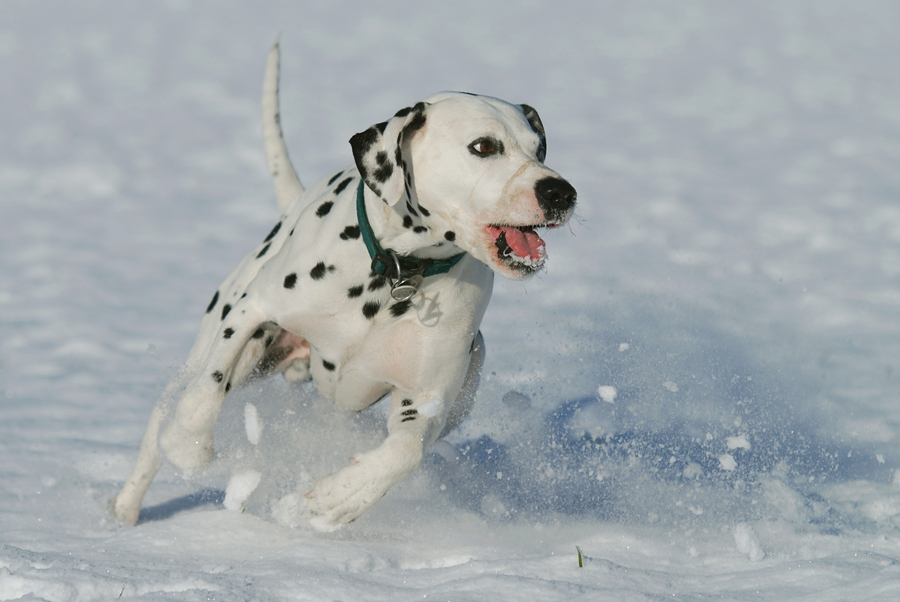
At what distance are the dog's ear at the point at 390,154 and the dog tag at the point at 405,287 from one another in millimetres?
373

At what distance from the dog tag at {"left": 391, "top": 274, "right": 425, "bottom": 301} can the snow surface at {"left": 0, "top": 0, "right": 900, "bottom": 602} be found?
0.92 meters

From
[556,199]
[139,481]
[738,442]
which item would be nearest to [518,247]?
[556,199]

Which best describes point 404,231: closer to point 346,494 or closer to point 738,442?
point 346,494

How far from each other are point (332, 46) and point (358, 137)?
1166 cm

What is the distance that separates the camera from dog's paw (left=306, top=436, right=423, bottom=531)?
11.1 ft

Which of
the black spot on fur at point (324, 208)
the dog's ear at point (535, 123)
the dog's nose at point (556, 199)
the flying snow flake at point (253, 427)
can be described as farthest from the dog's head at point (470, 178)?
the flying snow flake at point (253, 427)

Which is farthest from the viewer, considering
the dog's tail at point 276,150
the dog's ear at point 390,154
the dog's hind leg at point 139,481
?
the dog's tail at point 276,150

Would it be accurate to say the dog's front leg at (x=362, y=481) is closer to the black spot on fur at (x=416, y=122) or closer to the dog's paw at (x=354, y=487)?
the dog's paw at (x=354, y=487)

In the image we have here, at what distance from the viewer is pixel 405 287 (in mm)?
3588

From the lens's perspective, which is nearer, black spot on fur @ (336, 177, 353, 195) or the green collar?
the green collar

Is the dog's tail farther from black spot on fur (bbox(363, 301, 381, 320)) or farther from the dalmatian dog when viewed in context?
black spot on fur (bbox(363, 301, 381, 320))

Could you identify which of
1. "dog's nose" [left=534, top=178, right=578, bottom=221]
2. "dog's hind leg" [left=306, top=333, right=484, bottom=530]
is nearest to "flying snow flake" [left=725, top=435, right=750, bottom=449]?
"dog's hind leg" [left=306, top=333, right=484, bottom=530]

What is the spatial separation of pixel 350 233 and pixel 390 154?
1.69 feet

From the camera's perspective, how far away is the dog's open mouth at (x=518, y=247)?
3.14 metres
